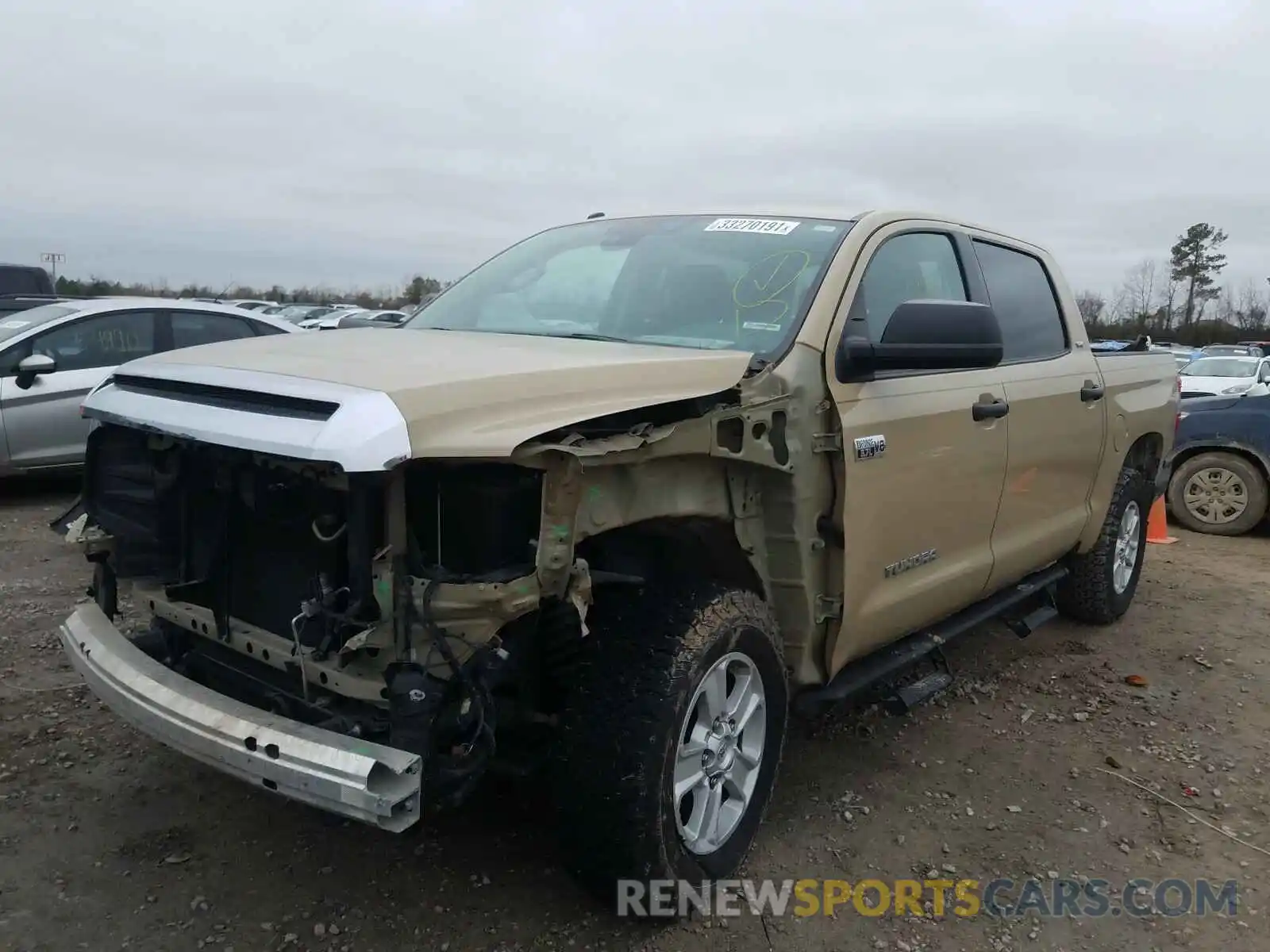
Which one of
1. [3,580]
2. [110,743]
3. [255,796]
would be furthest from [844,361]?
[3,580]

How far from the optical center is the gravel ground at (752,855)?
273 centimetres

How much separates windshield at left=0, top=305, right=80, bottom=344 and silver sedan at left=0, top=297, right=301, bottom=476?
0.01 metres

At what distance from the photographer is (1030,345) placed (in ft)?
14.7

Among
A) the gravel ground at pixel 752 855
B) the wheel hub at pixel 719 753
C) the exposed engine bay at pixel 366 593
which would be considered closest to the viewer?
the exposed engine bay at pixel 366 593

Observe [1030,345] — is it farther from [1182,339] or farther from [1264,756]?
[1182,339]

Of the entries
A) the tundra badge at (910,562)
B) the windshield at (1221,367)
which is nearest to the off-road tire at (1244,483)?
the tundra badge at (910,562)

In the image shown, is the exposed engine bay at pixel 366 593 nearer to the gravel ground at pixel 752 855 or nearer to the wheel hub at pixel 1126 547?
the gravel ground at pixel 752 855

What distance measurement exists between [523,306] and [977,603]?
90.4 inches

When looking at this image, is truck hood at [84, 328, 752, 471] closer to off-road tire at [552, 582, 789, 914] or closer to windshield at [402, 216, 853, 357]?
windshield at [402, 216, 853, 357]

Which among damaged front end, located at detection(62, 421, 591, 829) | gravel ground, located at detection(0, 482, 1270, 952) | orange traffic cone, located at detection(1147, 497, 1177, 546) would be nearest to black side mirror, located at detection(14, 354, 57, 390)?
gravel ground, located at detection(0, 482, 1270, 952)

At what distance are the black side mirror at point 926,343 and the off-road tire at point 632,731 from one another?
883 millimetres

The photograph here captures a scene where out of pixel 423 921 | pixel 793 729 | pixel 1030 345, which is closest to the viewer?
pixel 423 921

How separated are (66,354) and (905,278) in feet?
22.5

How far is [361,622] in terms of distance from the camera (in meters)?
2.26
